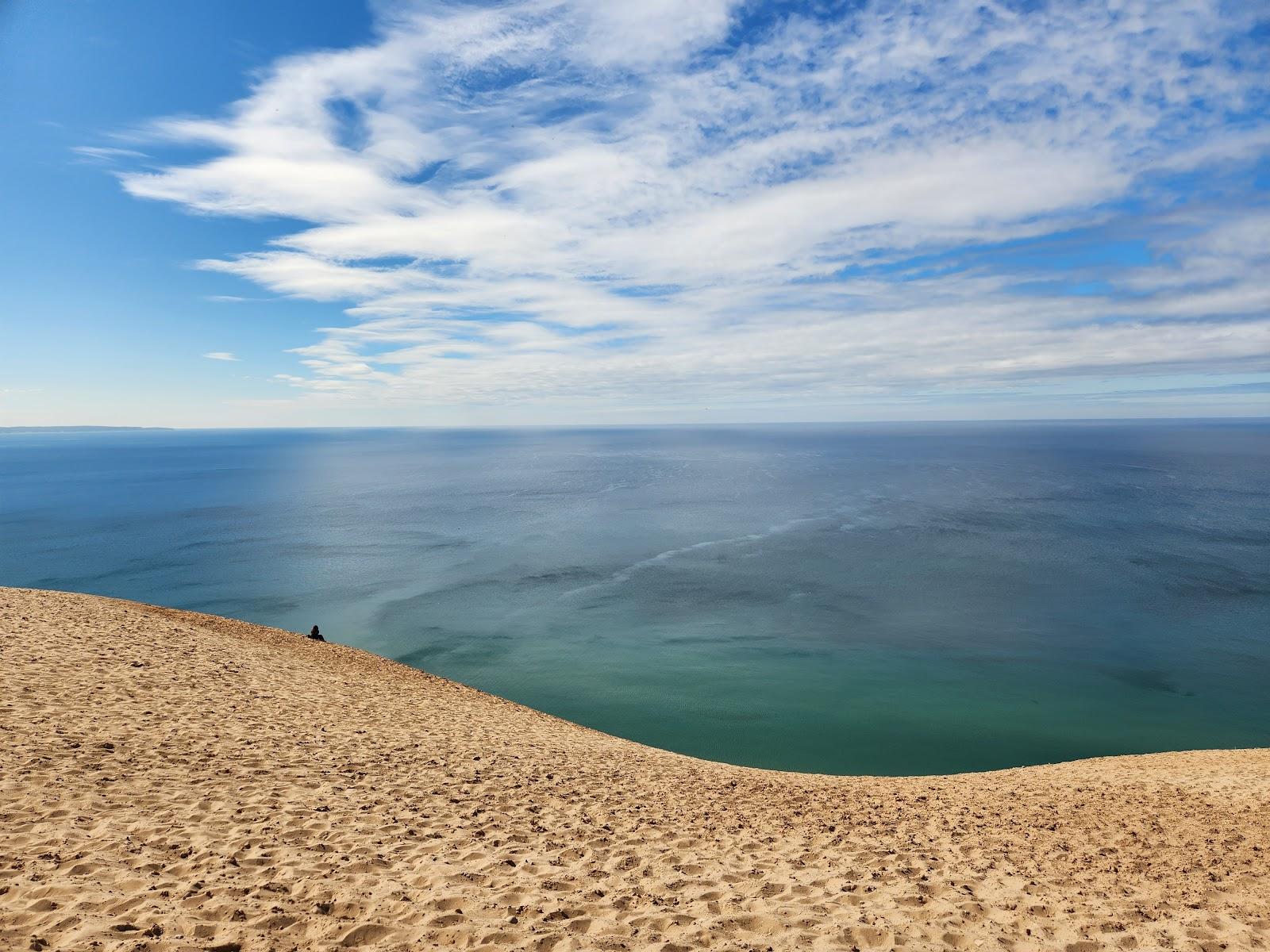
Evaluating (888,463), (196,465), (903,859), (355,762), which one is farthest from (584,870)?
(196,465)

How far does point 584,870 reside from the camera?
28.8ft

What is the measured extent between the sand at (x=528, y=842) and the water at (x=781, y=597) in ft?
38.7

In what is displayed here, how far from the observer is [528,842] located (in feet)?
31.9

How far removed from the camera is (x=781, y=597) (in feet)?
155

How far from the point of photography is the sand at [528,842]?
713 centimetres

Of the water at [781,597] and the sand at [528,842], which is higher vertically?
the sand at [528,842]

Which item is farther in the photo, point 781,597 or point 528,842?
point 781,597

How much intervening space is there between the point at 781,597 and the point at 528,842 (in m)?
39.8

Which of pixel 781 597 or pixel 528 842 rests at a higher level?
pixel 528 842

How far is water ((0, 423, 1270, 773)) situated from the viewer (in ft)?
92.2

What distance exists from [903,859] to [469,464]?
599 feet

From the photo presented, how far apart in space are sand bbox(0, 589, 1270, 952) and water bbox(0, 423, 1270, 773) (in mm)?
11792

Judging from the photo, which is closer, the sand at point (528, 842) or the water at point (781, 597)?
the sand at point (528, 842)

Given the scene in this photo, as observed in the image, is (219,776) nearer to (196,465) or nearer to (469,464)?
(469,464)
